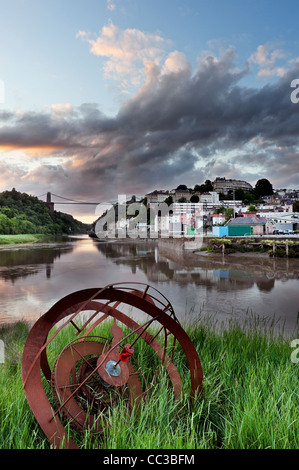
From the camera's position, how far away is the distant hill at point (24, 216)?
38.5 metres

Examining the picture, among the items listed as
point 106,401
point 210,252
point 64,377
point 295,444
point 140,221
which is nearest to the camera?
point 295,444

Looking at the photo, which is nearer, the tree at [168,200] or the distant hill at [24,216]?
the distant hill at [24,216]

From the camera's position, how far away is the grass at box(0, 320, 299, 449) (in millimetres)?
1539

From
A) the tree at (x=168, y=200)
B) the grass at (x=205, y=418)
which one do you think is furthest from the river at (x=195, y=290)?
the tree at (x=168, y=200)

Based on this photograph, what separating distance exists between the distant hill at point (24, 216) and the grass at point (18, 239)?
133cm

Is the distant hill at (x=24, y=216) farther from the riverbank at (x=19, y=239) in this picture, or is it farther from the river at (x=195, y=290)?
the river at (x=195, y=290)

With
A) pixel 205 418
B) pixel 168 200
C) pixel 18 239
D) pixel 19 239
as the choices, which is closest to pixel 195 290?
pixel 205 418

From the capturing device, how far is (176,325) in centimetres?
174

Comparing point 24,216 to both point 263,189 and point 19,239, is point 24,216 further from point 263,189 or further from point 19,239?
point 263,189

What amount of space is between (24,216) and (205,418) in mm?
45505

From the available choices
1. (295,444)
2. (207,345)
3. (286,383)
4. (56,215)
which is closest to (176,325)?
(295,444)

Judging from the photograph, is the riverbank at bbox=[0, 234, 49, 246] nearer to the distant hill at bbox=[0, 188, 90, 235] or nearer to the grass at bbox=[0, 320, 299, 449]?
the distant hill at bbox=[0, 188, 90, 235]

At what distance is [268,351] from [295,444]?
140 cm
